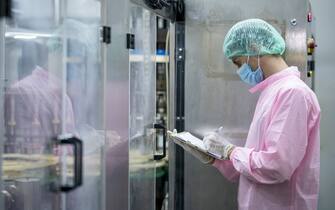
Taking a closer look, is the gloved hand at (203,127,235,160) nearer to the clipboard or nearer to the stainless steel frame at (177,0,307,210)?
the clipboard

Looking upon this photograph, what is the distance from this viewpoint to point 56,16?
3.87 ft

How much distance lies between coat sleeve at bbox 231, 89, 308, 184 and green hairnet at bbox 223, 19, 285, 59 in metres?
0.24

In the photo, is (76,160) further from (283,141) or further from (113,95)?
(283,141)

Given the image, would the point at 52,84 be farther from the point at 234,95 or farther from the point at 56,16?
the point at 234,95

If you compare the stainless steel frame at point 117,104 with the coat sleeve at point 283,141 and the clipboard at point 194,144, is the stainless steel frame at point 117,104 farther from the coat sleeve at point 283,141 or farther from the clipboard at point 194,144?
the coat sleeve at point 283,141

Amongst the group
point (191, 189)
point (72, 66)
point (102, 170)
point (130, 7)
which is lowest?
point (191, 189)

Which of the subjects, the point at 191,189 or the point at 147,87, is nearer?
the point at 147,87

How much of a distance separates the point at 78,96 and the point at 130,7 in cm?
47

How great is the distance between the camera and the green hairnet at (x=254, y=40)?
166 cm

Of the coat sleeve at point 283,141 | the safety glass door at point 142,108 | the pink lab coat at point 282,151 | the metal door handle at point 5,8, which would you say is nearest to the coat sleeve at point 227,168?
the pink lab coat at point 282,151

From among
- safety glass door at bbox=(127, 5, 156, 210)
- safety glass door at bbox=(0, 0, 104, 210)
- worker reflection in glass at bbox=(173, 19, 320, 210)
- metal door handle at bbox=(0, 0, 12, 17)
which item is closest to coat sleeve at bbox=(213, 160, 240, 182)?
worker reflection in glass at bbox=(173, 19, 320, 210)

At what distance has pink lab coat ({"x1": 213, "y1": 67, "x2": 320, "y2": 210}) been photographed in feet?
4.85

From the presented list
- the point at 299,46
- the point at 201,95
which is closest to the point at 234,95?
the point at 201,95

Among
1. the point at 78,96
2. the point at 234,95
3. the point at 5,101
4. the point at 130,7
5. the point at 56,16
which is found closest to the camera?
A: the point at 5,101
